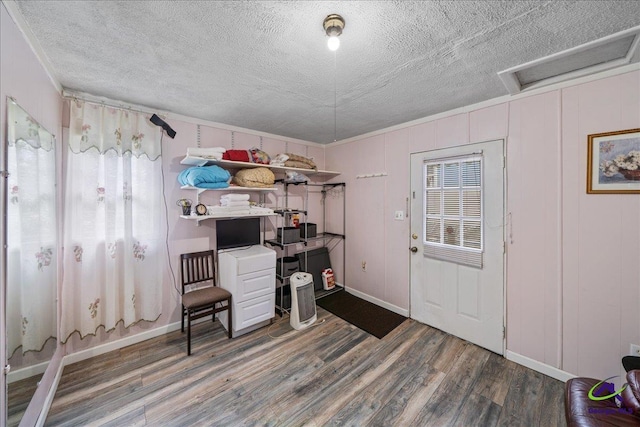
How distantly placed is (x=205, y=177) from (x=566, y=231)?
3145mm

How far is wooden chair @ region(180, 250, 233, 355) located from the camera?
237 cm

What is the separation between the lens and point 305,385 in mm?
1921

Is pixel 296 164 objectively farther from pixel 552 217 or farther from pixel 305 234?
pixel 552 217

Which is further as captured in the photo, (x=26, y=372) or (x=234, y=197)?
(x=234, y=197)

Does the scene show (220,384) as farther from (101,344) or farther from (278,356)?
(101,344)

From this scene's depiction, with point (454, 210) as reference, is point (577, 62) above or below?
above

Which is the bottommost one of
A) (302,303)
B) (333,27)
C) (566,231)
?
(302,303)

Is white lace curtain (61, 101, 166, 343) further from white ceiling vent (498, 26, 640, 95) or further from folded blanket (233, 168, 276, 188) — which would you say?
white ceiling vent (498, 26, 640, 95)

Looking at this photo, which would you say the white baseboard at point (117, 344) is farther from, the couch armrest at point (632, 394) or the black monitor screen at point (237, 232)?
the couch armrest at point (632, 394)

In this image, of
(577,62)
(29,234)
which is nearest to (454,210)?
(577,62)

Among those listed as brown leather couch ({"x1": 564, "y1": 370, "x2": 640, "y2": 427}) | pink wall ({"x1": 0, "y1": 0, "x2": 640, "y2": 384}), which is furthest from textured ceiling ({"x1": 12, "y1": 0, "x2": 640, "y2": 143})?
brown leather couch ({"x1": 564, "y1": 370, "x2": 640, "y2": 427})

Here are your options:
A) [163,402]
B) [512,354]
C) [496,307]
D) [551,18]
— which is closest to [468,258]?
[496,307]

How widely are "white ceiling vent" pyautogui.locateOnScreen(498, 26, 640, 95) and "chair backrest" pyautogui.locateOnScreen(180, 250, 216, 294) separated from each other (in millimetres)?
3213

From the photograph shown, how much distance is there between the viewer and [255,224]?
10.3 ft
